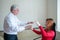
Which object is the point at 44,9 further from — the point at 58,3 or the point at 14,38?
the point at 14,38

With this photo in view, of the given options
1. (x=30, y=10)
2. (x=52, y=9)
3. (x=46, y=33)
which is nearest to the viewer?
(x=46, y=33)

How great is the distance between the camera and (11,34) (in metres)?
2.92

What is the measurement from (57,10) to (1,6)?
71.8 inches

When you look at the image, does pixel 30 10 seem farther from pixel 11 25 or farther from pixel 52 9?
pixel 11 25

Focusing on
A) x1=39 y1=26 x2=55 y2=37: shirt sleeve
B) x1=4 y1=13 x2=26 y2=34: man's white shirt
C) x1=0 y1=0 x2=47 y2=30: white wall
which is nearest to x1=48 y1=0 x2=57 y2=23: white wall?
x1=0 y1=0 x2=47 y2=30: white wall

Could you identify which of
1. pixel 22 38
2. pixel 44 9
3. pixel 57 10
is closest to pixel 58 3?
pixel 57 10

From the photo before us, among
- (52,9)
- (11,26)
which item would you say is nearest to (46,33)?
(11,26)

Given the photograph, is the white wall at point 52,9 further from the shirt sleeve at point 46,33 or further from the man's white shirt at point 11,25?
the man's white shirt at point 11,25

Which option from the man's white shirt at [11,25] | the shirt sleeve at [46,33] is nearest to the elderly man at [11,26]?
the man's white shirt at [11,25]

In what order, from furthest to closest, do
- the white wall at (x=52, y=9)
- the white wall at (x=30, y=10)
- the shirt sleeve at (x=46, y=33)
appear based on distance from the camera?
1. the white wall at (x=30, y=10)
2. the white wall at (x=52, y=9)
3. the shirt sleeve at (x=46, y=33)

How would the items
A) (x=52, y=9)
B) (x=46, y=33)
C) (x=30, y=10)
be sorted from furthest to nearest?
(x=30, y=10), (x=52, y=9), (x=46, y=33)

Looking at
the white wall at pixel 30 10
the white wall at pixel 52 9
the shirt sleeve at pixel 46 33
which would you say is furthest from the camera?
the white wall at pixel 30 10

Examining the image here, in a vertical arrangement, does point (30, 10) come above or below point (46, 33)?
above

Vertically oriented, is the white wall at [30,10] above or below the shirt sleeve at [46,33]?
above
